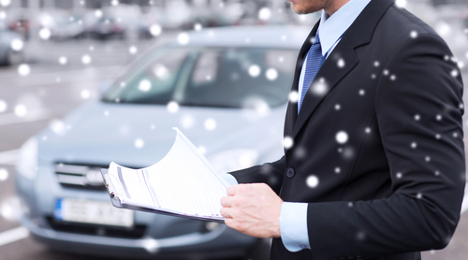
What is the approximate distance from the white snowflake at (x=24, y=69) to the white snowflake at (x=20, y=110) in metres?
6.08

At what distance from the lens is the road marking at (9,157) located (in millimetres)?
6289

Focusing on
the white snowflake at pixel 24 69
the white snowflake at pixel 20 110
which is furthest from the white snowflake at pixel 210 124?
the white snowflake at pixel 24 69

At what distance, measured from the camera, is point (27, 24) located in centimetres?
2559

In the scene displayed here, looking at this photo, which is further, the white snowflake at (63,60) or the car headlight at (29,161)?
the white snowflake at (63,60)

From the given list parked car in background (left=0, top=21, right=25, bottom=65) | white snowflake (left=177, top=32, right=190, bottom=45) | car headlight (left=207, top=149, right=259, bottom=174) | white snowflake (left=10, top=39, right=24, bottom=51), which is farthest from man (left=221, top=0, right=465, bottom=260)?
white snowflake (left=10, top=39, right=24, bottom=51)

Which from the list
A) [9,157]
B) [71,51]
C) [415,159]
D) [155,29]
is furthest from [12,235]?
[155,29]

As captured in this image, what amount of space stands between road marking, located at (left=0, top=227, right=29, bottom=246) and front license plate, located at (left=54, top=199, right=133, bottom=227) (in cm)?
109

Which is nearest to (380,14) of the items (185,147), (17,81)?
(185,147)

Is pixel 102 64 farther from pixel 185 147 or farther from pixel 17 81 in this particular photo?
pixel 185 147

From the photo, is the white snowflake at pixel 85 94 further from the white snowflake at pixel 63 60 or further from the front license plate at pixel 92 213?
the front license plate at pixel 92 213

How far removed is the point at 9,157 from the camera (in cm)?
651

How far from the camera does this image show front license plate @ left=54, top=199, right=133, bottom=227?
309 cm

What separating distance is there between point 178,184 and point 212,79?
3.00m

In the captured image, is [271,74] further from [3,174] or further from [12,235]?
[3,174]
